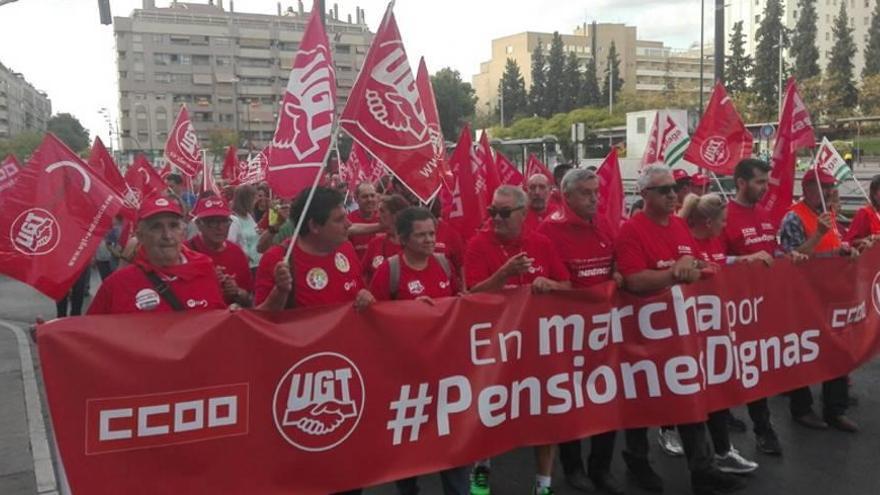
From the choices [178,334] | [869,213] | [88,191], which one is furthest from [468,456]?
[869,213]

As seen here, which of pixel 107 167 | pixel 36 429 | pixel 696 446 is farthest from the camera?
pixel 107 167

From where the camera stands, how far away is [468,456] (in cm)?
405

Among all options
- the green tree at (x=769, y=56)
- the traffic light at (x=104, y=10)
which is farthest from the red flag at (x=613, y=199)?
the green tree at (x=769, y=56)

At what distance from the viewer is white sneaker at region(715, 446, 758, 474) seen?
4.81 m

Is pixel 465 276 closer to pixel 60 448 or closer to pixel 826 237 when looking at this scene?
pixel 60 448

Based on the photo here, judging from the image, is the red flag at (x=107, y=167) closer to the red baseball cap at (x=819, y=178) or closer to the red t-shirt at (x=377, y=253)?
the red t-shirt at (x=377, y=253)

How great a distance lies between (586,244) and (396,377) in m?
1.43

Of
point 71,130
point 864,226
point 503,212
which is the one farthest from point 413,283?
point 71,130

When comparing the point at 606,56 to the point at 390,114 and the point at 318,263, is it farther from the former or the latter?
the point at 318,263

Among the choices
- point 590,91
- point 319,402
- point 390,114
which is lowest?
point 319,402

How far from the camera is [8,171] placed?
19.1 ft

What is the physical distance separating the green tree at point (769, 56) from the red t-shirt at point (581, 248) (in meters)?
78.5

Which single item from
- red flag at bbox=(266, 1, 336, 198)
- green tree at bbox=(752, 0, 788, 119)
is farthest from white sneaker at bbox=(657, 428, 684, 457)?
green tree at bbox=(752, 0, 788, 119)

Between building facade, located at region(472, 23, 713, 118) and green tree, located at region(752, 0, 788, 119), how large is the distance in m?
51.8
